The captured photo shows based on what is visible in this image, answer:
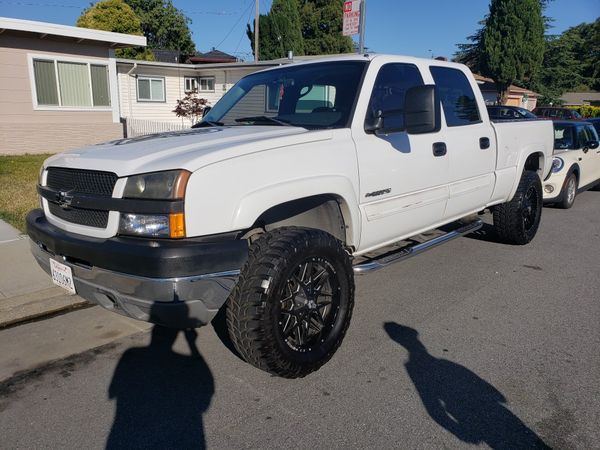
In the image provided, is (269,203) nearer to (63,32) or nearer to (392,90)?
(392,90)

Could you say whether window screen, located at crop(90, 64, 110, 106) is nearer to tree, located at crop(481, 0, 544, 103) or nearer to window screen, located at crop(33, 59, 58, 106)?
window screen, located at crop(33, 59, 58, 106)

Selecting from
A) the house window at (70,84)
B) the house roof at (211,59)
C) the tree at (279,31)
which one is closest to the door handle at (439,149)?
the house window at (70,84)

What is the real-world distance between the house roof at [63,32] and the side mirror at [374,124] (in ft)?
42.1

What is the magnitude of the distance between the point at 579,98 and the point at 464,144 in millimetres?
60144

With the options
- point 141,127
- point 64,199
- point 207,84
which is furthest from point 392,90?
point 207,84

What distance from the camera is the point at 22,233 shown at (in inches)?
243

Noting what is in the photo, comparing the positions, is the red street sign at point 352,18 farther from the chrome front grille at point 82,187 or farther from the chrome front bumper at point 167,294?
the chrome front bumper at point 167,294

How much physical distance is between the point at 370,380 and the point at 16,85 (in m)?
14.3

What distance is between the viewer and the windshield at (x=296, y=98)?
3.77 metres

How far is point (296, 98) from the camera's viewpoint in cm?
415

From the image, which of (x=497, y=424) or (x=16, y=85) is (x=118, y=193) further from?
(x=16, y=85)

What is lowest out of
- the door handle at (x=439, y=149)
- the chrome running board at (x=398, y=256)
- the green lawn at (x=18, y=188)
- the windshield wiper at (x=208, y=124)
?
the green lawn at (x=18, y=188)


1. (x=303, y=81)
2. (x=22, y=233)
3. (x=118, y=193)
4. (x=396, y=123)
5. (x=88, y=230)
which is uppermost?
(x=303, y=81)

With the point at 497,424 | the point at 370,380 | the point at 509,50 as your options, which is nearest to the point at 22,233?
the point at 370,380
